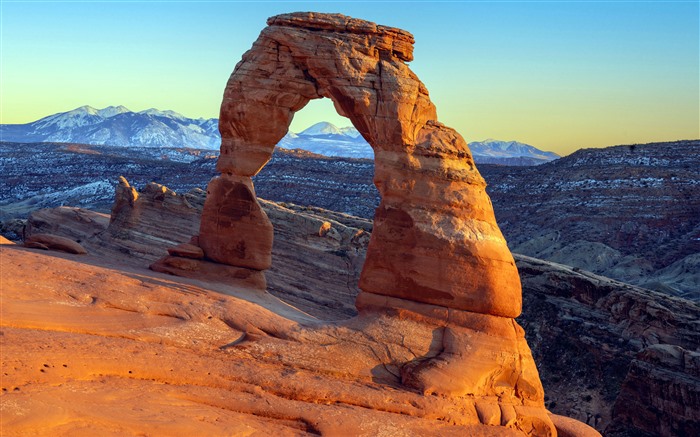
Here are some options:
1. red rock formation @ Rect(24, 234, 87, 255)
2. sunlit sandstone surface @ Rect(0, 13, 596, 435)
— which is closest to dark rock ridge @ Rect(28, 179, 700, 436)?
red rock formation @ Rect(24, 234, 87, 255)

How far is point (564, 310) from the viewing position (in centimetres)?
2911

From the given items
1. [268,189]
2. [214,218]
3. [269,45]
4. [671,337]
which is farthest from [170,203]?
[268,189]

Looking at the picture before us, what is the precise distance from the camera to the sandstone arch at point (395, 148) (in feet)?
57.0

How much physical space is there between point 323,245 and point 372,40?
1380 cm

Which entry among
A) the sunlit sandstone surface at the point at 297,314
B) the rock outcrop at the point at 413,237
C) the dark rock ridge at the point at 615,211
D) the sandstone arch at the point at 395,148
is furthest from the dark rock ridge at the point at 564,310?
the dark rock ridge at the point at 615,211

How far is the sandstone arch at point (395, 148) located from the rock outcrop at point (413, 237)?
0.03m

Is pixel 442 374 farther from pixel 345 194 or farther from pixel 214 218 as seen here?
pixel 345 194

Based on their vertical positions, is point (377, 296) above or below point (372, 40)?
below

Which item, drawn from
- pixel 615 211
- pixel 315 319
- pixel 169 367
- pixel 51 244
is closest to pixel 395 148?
pixel 315 319

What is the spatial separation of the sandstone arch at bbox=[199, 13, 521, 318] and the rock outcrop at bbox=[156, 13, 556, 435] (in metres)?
0.03

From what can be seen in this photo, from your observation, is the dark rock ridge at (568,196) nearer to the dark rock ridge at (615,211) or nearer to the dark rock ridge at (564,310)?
the dark rock ridge at (615,211)

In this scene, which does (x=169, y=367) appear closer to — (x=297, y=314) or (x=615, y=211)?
(x=297, y=314)

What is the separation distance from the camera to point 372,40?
1842 centimetres

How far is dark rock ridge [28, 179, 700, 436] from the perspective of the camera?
Answer: 77.2 feet
